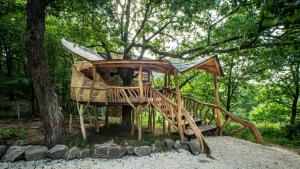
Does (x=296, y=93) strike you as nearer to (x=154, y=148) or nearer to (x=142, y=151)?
(x=154, y=148)

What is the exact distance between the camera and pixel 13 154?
264 inches

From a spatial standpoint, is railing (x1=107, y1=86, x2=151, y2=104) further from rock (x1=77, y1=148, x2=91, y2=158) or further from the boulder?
rock (x1=77, y1=148, x2=91, y2=158)

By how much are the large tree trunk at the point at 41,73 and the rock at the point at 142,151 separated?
9.26ft

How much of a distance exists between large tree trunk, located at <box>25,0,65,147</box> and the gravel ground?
1.21m

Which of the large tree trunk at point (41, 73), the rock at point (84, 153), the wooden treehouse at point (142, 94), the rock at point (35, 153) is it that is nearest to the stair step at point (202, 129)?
the wooden treehouse at point (142, 94)

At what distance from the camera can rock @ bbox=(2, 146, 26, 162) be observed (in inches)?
260

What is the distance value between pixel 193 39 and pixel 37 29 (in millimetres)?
7183

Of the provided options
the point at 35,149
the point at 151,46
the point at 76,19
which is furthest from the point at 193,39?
the point at 35,149

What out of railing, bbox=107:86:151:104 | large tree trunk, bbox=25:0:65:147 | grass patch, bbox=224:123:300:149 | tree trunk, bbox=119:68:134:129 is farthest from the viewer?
tree trunk, bbox=119:68:134:129

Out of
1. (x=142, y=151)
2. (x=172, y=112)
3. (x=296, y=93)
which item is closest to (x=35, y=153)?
(x=142, y=151)

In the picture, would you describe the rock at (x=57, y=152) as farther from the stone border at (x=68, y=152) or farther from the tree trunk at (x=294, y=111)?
the tree trunk at (x=294, y=111)

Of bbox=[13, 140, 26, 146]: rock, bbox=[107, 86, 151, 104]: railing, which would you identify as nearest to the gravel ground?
bbox=[13, 140, 26, 146]: rock

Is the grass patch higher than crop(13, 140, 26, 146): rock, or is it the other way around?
crop(13, 140, 26, 146): rock

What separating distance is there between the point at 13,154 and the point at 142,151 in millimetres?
4219
